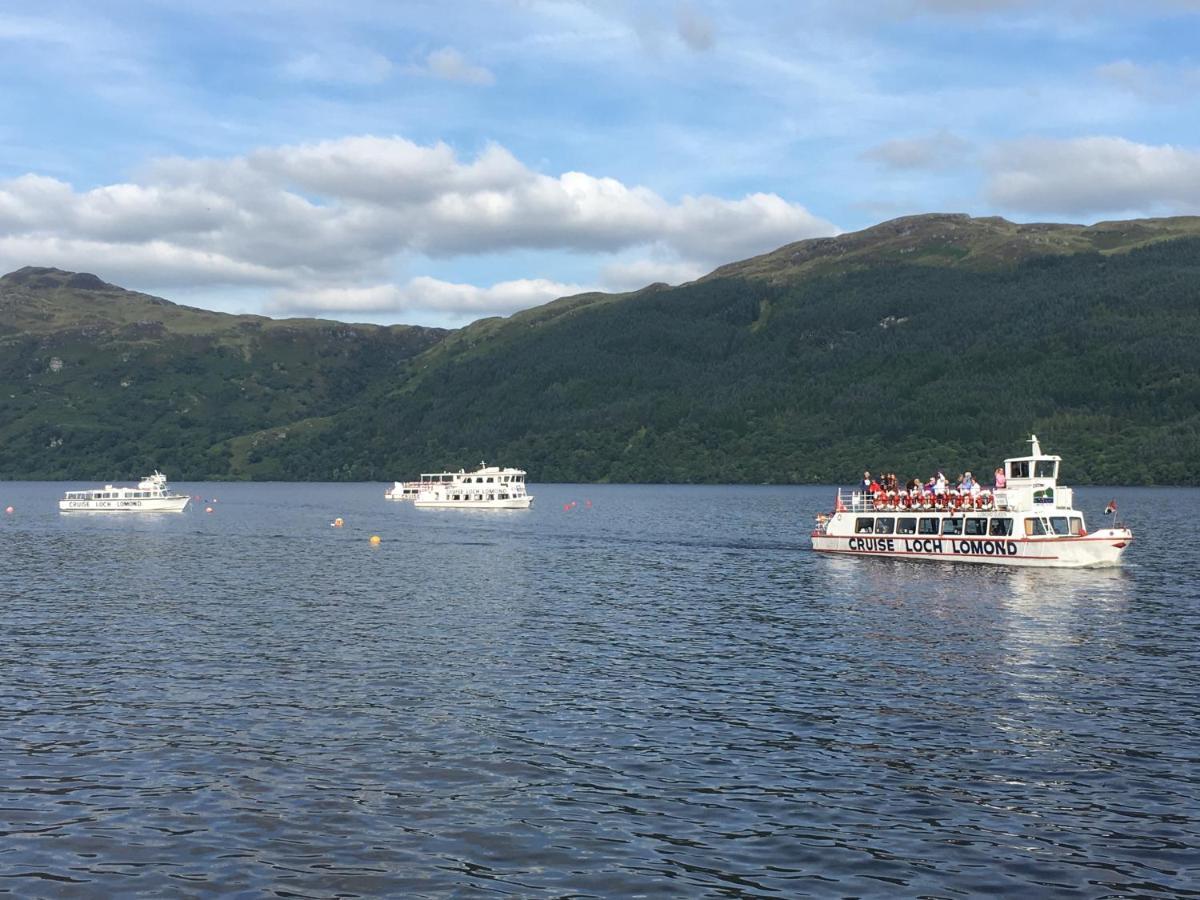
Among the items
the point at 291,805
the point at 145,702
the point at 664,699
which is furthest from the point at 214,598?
the point at 291,805

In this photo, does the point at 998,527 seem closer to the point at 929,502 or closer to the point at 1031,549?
the point at 1031,549

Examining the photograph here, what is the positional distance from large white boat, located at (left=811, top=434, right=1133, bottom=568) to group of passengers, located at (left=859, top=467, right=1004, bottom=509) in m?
0.10

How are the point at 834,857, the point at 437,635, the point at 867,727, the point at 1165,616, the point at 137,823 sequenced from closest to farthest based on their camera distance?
the point at 834,857, the point at 137,823, the point at 867,727, the point at 437,635, the point at 1165,616

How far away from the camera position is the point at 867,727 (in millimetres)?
40438

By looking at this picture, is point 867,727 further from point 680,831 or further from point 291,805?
point 291,805

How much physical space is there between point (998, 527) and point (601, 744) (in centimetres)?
7413

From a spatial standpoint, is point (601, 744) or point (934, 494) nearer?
point (601, 744)

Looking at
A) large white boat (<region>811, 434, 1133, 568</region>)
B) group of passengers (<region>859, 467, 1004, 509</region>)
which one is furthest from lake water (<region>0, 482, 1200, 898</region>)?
group of passengers (<region>859, 467, 1004, 509</region>)

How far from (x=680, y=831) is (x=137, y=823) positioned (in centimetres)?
1430

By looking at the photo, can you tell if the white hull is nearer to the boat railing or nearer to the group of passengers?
the boat railing

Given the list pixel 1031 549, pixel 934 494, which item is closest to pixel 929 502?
pixel 934 494

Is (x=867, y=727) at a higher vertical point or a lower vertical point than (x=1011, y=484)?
lower

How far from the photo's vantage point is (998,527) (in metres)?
103

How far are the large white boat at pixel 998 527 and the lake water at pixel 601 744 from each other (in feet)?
64.4
